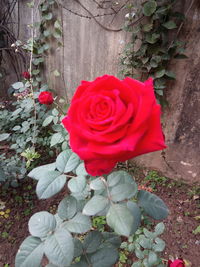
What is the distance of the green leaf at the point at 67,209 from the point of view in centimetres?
60

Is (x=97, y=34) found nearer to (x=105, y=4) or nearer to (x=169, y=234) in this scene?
(x=105, y=4)

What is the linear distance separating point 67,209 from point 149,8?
128 centimetres

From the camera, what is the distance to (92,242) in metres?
0.65

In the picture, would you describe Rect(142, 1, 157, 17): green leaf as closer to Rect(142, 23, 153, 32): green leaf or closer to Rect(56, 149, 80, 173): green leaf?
Rect(142, 23, 153, 32): green leaf

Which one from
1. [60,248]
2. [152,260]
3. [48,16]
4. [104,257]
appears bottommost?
[152,260]

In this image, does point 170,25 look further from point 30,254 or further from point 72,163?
point 30,254

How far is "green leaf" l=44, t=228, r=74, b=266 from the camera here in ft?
1.70

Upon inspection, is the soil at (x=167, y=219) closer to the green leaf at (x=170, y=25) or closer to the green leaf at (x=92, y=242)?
the green leaf at (x=92, y=242)

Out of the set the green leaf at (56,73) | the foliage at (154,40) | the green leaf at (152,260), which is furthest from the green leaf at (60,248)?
the green leaf at (56,73)

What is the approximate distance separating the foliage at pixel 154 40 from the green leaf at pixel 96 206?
1.13 meters

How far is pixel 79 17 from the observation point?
68.6 inches

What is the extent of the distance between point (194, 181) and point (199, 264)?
2.14ft

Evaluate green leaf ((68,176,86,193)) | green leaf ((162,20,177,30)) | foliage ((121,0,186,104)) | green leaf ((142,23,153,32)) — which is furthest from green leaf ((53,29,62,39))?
green leaf ((68,176,86,193))

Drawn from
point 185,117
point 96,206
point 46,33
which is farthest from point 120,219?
point 46,33
